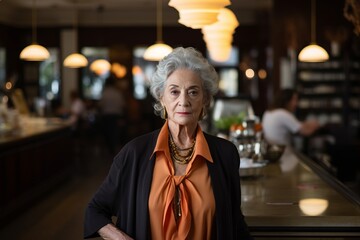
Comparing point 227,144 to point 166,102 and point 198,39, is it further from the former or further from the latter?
point 198,39

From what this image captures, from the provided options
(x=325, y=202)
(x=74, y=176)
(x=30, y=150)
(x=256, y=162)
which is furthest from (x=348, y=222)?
(x=74, y=176)

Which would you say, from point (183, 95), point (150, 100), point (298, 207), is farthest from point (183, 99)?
point (150, 100)

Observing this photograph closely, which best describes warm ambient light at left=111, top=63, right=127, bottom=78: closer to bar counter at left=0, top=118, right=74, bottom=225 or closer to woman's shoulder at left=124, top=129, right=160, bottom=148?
bar counter at left=0, top=118, right=74, bottom=225

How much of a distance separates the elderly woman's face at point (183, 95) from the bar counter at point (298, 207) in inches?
31.9

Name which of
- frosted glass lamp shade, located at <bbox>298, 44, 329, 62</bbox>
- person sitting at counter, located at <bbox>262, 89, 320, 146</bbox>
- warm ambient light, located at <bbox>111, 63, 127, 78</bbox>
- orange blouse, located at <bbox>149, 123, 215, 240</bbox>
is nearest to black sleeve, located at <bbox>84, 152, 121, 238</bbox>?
orange blouse, located at <bbox>149, 123, 215, 240</bbox>

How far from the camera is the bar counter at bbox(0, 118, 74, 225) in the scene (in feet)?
27.3

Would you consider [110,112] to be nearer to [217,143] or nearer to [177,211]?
[217,143]

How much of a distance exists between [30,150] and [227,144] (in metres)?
6.93

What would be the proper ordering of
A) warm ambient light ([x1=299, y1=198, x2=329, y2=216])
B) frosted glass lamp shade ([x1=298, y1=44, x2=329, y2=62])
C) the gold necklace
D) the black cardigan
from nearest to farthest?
the black cardigan
the gold necklace
warm ambient light ([x1=299, y1=198, x2=329, y2=216])
frosted glass lamp shade ([x1=298, y1=44, x2=329, y2=62])

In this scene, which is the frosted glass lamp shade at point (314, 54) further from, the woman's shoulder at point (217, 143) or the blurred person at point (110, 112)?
the blurred person at point (110, 112)

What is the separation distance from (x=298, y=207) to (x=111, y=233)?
1.30 metres

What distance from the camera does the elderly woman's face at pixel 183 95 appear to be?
294cm

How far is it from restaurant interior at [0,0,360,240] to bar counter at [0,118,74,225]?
0.07 ft

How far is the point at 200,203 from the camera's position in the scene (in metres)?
2.88
